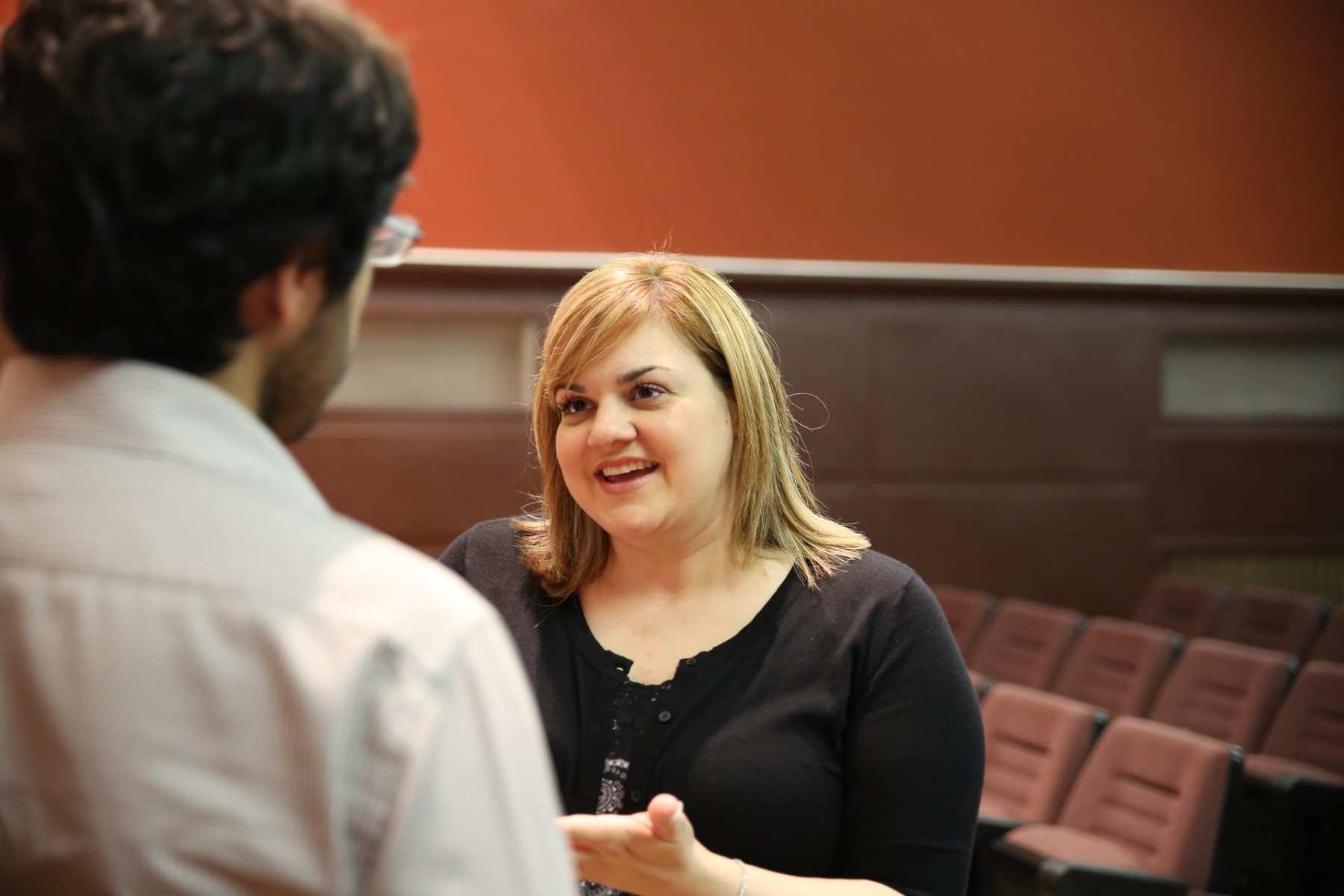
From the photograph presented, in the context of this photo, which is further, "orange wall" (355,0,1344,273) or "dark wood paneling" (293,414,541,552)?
"dark wood paneling" (293,414,541,552)

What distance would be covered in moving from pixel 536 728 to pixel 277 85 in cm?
25

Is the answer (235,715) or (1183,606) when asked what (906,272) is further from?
(235,715)

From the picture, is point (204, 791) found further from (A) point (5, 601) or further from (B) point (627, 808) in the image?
(B) point (627, 808)

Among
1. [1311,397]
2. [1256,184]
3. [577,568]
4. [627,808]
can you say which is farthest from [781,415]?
[1311,397]

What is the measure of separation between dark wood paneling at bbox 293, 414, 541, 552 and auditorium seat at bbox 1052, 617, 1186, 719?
1918 millimetres

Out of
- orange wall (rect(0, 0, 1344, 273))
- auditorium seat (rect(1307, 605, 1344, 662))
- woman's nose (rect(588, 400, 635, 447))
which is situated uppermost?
orange wall (rect(0, 0, 1344, 273))

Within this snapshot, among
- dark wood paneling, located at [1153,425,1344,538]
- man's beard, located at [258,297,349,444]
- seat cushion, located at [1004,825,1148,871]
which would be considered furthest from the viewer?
dark wood paneling, located at [1153,425,1344,538]

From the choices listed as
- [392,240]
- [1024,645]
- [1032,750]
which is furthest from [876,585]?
[1024,645]

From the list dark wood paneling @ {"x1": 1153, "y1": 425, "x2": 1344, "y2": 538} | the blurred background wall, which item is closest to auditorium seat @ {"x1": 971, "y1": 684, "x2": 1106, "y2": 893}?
the blurred background wall

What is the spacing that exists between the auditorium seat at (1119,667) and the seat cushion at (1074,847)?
3.54 feet

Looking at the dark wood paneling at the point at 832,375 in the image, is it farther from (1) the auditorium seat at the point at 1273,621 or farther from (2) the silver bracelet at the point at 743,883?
(2) the silver bracelet at the point at 743,883

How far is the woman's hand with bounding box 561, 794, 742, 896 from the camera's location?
1.02 metres

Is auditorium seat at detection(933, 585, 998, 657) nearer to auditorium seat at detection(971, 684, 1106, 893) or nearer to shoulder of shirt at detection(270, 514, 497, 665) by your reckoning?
auditorium seat at detection(971, 684, 1106, 893)

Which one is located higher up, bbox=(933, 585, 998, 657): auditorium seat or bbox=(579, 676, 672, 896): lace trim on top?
bbox=(579, 676, 672, 896): lace trim on top
